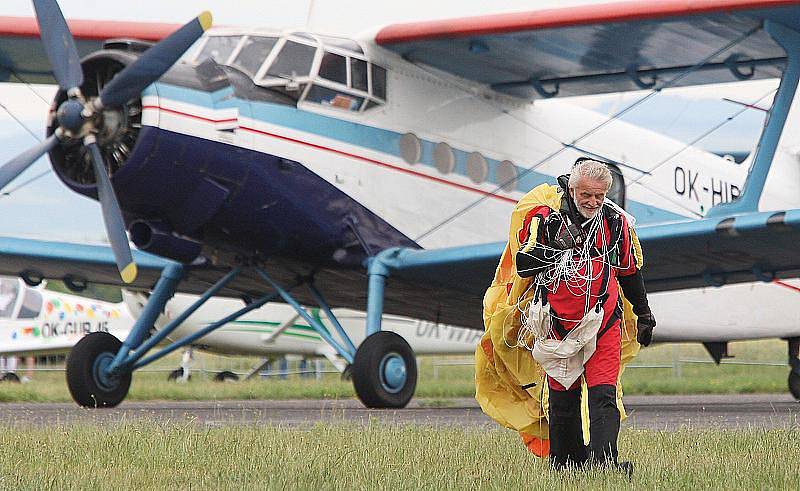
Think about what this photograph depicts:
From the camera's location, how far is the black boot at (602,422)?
5043mm

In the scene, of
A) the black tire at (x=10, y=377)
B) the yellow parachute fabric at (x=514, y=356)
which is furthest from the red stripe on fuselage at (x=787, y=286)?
the black tire at (x=10, y=377)

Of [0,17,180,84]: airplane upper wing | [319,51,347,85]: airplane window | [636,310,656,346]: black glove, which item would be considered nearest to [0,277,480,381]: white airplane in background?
[0,17,180,84]: airplane upper wing

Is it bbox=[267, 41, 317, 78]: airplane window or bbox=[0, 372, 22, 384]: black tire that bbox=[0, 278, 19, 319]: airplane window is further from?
bbox=[267, 41, 317, 78]: airplane window

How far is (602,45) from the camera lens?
12602mm

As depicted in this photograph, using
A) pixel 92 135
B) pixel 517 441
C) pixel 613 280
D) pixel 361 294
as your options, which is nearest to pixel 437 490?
pixel 613 280

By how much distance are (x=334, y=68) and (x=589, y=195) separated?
6.68 m

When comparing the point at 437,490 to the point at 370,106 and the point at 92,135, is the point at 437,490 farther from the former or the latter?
the point at 370,106

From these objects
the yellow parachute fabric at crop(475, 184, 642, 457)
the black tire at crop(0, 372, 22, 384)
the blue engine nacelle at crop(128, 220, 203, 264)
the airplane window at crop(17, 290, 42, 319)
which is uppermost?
the airplane window at crop(17, 290, 42, 319)

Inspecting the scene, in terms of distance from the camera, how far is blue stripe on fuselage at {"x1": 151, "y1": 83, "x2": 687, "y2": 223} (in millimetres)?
10326

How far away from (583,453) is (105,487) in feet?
6.50

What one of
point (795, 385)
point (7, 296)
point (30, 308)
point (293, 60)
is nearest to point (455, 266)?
point (293, 60)

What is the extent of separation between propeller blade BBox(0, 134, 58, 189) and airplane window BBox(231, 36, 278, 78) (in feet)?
6.14

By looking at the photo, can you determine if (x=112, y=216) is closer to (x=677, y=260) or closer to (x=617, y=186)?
(x=677, y=260)

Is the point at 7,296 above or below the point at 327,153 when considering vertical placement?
above
